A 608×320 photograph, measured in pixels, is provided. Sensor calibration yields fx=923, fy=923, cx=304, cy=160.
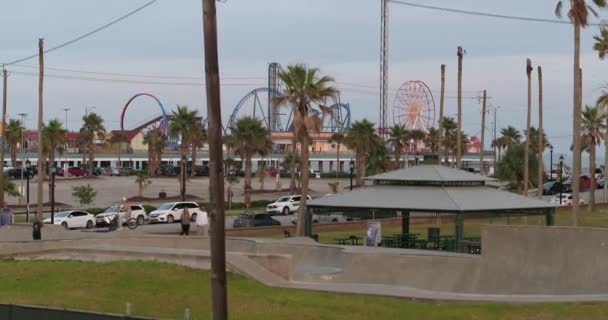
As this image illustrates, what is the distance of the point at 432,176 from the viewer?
124 ft

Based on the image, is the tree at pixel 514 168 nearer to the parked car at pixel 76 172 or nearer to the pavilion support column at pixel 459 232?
the pavilion support column at pixel 459 232

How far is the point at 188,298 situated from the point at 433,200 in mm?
13866

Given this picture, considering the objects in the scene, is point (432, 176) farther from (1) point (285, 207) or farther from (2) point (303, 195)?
(1) point (285, 207)

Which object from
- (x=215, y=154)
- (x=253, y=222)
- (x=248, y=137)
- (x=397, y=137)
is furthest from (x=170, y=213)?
(x=397, y=137)

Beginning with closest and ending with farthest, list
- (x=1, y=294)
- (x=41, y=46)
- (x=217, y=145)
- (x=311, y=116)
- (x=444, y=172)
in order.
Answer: (x=217, y=145)
(x=1, y=294)
(x=444, y=172)
(x=311, y=116)
(x=41, y=46)

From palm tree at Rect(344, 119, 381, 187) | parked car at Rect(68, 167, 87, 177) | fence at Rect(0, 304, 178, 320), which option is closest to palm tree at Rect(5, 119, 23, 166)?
parked car at Rect(68, 167, 87, 177)

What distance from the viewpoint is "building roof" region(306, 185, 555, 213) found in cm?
3481

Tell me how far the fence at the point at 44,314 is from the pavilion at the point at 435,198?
19064 millimetres

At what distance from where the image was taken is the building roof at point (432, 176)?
3744 centimetres

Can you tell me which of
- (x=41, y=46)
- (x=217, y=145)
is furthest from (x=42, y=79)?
(x=217, y=145)

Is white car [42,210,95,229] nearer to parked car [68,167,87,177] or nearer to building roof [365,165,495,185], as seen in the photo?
building roof [365,165,495,185]

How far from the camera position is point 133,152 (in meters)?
193

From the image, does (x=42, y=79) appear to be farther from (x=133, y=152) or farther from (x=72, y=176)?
(x=133, y=152)

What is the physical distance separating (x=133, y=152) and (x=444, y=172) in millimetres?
160357
